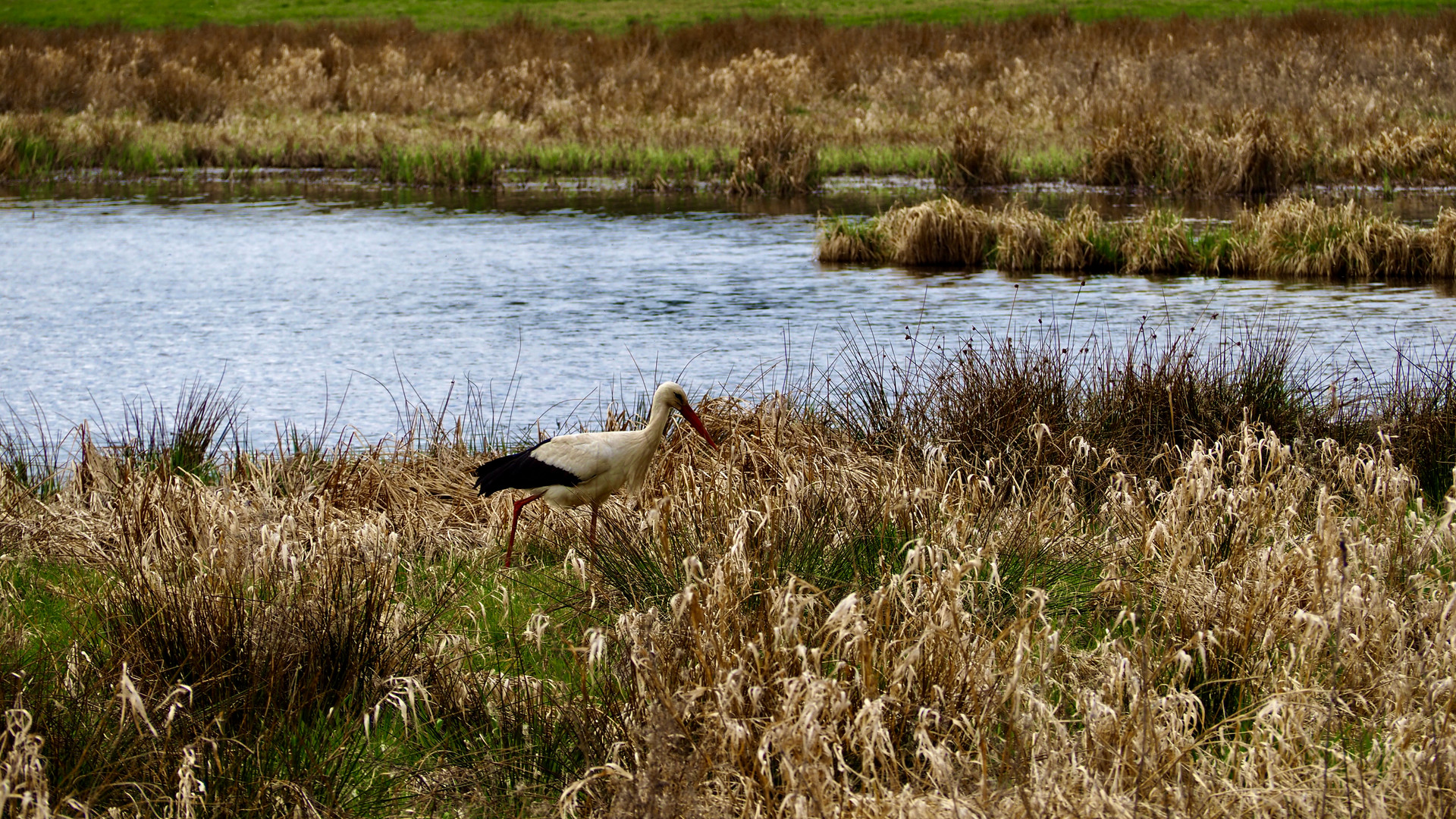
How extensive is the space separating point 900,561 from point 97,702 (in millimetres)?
2637

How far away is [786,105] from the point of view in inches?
1081

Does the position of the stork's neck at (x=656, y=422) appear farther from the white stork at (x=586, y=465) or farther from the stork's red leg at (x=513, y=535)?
the stork's red leg at (x=513, y=535)

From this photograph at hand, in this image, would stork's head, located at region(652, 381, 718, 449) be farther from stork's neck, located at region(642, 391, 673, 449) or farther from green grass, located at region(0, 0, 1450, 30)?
green grass, located at region(0, 0, 1450, 30)

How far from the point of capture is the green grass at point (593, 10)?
4397 cm

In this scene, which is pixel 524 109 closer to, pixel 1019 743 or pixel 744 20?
pixel 744 20

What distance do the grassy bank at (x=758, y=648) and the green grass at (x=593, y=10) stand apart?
3692 cm

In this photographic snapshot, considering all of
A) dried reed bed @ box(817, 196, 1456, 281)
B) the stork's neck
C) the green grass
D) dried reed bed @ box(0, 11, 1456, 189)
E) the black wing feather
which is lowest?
the black wing feather

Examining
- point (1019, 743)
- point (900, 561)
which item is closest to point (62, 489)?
point (900, 561)

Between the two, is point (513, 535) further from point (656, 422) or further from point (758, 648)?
point (758, 648)

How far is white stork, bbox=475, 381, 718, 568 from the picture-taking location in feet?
20.3

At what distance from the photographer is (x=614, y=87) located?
1151 inches

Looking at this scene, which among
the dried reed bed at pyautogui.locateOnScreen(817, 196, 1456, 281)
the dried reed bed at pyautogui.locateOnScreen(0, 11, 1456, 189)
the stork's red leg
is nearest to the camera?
the stork's red leg

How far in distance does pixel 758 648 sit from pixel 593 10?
151ft

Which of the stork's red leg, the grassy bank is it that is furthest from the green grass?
the grassy bank
